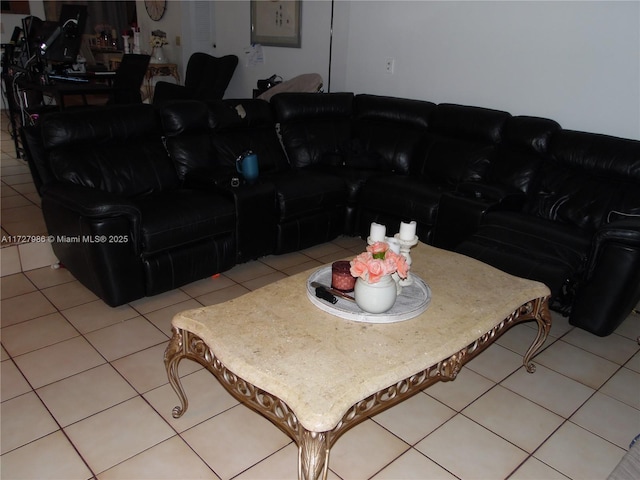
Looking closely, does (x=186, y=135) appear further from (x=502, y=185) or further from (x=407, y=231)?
(x=502, y=185)

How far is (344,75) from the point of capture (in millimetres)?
4539

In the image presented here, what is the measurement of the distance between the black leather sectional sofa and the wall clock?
10.9 feet

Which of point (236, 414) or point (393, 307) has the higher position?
point (393, 307)

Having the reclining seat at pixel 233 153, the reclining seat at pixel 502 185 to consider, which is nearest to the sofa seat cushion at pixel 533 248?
the reclining seat at pixel 502 185

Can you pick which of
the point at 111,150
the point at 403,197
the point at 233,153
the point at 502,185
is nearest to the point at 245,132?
the point at 233,153

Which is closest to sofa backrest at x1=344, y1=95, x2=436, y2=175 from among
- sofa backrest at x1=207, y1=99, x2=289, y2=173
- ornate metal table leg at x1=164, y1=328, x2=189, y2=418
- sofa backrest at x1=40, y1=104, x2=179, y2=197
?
sofa backrest at x1=207, y1=99, x2=289, y2=173

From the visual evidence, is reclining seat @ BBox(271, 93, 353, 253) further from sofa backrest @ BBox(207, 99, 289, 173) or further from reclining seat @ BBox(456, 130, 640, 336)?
reclining seat @ BBox(456, 130, 640, 336)

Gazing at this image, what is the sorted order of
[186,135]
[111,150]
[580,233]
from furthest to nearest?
[186,135], [111,150], [580,233]

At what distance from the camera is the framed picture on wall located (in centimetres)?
477

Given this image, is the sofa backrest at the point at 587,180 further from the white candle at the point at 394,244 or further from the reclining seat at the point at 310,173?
the white candle at the point at 394,244

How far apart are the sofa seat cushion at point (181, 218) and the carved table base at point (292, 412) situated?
98 centimetres

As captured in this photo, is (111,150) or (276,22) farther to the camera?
(276,22)

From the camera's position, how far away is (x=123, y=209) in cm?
241

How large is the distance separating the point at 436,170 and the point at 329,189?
2.77 feet
